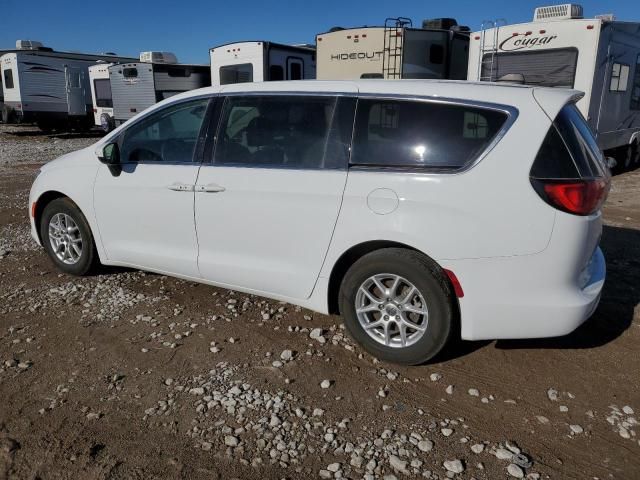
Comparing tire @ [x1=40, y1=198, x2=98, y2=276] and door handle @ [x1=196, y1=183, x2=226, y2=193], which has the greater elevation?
door handle @ [x1=196, y1=183, x2=226, y2=193]

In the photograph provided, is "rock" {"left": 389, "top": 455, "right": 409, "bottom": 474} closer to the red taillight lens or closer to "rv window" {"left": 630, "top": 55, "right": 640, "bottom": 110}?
the red taillight lens

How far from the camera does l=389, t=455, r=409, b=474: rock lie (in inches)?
103

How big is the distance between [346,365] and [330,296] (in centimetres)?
46

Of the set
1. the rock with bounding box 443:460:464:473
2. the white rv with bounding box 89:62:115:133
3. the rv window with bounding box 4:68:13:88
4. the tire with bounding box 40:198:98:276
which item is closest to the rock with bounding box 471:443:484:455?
the rock with bounding box 443:460:464:473

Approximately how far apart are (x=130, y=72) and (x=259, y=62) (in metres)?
7.07

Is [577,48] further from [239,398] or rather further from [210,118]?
[239,398]

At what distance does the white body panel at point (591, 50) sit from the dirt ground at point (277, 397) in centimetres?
599

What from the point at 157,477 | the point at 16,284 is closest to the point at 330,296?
the point at 157,477

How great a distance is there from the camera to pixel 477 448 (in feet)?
8.99

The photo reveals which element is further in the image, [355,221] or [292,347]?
[292,347]

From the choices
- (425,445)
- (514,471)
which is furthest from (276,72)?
(514,471)

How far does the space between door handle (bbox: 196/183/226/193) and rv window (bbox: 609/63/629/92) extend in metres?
8.71

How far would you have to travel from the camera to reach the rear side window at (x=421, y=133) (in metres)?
3.16

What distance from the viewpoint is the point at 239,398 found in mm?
3164
